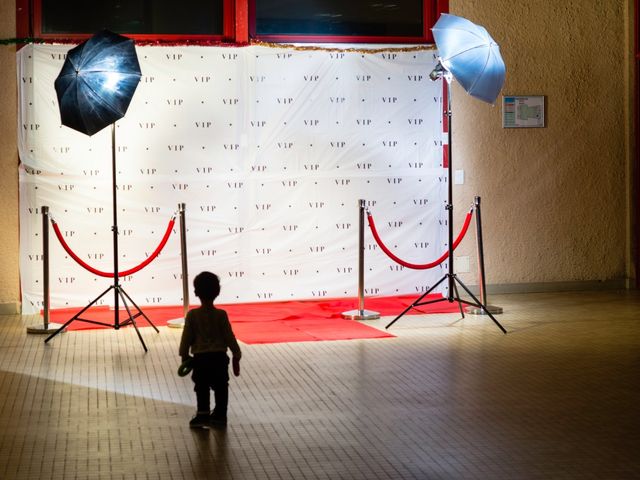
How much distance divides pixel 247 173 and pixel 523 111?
2.68 metres

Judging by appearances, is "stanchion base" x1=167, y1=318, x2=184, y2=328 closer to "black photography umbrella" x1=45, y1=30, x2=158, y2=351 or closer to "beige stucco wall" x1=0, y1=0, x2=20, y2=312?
"black photography umbrella" x1=45, y1=30, x2=158, y2=351

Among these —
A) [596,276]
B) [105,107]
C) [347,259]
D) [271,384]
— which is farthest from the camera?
[596,276]

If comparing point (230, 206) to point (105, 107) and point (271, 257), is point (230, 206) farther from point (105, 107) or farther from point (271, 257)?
point (105, 107)

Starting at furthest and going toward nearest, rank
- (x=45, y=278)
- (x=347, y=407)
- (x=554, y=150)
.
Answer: (x=554, y=150) → (x=45, y=278) → (x=347, y=407)

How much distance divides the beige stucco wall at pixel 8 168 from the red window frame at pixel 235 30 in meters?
0.12

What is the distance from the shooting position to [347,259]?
989cm

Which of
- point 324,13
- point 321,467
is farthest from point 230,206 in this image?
point 321,467

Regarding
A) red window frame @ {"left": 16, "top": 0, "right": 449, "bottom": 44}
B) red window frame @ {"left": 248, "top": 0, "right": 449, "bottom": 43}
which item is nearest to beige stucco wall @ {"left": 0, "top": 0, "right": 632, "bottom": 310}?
red window frame @ {"left": 248, "top": 0, "right": 449, "bottom": 43}

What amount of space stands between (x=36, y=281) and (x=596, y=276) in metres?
5.23

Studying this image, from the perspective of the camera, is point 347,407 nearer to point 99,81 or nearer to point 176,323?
point 176,323

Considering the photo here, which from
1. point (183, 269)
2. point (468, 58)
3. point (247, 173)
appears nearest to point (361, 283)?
point (183, 269)

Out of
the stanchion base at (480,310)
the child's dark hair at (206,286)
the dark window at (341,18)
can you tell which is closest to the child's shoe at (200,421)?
the child's dark hair at (206,286)

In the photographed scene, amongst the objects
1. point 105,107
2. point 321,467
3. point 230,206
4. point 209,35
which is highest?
point 209,35

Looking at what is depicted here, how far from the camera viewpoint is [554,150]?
10359 mm
